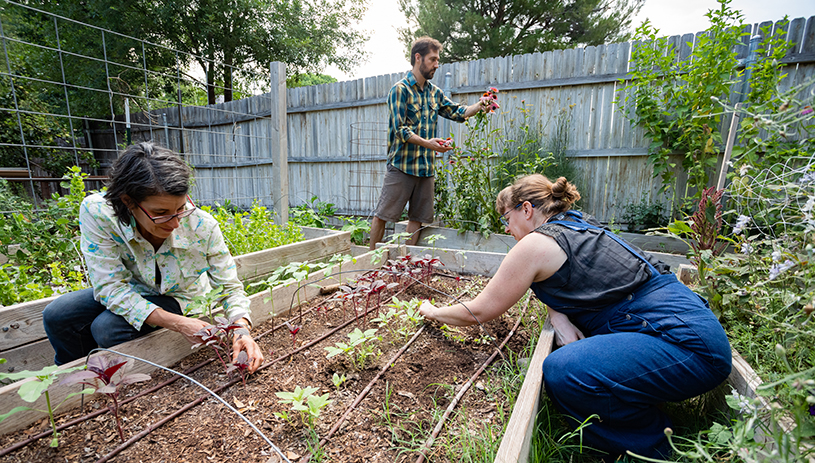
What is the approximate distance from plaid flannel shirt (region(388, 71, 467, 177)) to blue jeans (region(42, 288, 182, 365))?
2186 millimetres

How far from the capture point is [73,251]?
2633 millimetres

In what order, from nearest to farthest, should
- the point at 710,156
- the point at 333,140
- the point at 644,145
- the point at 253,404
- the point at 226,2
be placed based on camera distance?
the point at 253,404 → the point at 710,156 → the point at 644,145 → the point at 333,140 → the point at 226,2

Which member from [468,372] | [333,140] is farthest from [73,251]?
[333,140]

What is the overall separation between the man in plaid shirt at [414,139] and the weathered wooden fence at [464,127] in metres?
1.03

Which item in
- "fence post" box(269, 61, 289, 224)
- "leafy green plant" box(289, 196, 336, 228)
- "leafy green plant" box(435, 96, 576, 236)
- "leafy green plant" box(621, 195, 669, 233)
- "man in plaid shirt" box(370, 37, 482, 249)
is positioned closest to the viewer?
"man in plaid shirt" box(370, 37, 482, 249)

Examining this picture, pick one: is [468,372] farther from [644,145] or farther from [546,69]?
[546,69]

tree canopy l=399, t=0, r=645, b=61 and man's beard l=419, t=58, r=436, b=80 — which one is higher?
tree canopy l=399, t=0, r=645, b=61

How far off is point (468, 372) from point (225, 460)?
100 cm

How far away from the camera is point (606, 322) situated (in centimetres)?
157

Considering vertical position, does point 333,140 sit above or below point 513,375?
above

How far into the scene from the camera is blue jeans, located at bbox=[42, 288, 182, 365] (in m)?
1.64

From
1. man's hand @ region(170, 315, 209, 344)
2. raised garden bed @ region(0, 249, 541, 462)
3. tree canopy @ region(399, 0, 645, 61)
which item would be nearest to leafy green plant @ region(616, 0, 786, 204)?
raised garden bed @ region(0, 249, 541, 462)

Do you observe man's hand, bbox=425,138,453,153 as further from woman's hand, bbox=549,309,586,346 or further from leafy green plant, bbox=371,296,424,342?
woman's hand, bbox=549,309,586,346

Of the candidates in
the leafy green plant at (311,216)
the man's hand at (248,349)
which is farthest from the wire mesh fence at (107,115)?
the man's hand at (248,349)
